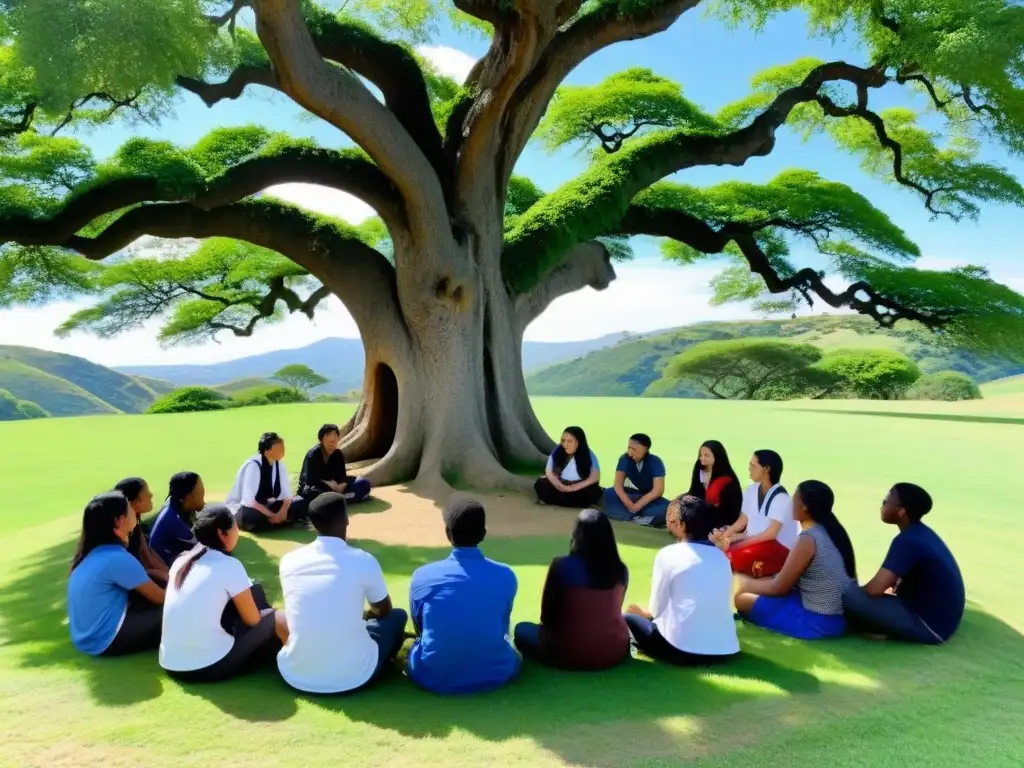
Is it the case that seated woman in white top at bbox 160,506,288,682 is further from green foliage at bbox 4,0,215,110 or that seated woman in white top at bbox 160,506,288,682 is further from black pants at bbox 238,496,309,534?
green foliage at bbox 4,0,215,110

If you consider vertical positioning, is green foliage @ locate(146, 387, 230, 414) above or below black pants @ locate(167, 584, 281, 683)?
above

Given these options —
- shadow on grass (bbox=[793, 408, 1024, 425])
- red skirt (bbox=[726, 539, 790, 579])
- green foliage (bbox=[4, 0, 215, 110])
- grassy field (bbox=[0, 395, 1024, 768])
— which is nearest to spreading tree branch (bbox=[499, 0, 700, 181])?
green foliage (bbox=[4, 0, 215, 110])

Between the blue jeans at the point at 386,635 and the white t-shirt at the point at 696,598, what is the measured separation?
133 cm

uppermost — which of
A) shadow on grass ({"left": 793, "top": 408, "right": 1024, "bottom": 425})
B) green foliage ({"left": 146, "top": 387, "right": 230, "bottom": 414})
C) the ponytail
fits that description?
green foliage ({"left": 146, "top": 387, "right": 230, "bottom": 414})

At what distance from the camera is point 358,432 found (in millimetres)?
10148

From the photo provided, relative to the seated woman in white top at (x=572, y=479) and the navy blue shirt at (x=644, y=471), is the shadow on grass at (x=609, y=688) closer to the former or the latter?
the navy blue shirt at (x=644, y=471)

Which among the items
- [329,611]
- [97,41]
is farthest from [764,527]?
[97,41]

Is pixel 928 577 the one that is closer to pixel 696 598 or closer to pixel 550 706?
pixel 696 598

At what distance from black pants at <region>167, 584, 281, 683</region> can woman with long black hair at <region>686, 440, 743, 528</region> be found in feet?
10.9

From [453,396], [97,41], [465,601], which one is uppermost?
[97,41]

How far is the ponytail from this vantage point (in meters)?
3.62

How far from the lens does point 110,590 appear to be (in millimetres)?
3939

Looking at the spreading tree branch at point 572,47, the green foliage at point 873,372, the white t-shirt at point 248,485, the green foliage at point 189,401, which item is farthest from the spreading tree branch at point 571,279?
the green foliage at point 873,372

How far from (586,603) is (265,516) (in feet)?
13.1
